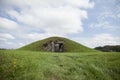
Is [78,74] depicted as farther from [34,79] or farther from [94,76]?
[34,79]

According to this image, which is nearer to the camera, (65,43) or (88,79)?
(88,79)

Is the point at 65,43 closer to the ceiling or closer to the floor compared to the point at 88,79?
closer to the ceiling

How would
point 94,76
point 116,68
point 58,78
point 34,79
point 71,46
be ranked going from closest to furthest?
point 34,79 < point 58,78 < point 94,76 < point 116,68 < point 71,46

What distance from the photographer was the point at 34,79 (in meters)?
11.9

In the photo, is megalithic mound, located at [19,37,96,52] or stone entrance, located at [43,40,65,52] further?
stone entrance, located at [43,40,65,52]

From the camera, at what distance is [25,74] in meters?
12.6

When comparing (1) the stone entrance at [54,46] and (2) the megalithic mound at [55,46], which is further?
(1) the stone entrance at [54,46]

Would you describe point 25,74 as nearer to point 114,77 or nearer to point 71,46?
point 114,77

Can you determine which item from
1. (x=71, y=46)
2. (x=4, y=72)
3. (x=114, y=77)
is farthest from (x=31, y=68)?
(x=71, y=46)

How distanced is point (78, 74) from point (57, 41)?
4091 centimetres

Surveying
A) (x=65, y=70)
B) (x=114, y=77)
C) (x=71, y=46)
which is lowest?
(x=114, y=77)

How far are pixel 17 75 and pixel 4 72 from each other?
1.46 meters

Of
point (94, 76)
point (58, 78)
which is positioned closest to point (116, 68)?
point (94, 76)

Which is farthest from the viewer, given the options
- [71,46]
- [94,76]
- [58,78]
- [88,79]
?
[71,46]
